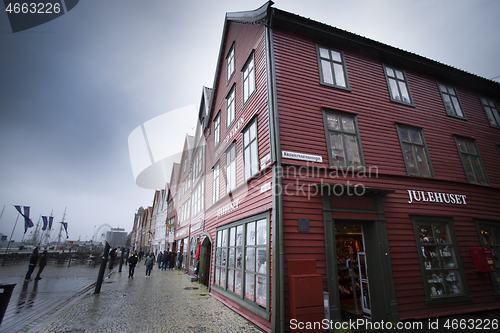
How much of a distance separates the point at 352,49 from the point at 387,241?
25.2ft

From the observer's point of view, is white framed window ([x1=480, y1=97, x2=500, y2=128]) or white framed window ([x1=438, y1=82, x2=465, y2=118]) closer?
white framed window ([x1=438, y1=82, x2=465, y2=118])

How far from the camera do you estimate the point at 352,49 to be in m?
10.0

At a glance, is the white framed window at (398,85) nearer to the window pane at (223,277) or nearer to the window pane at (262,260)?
the window pane at (262,260)

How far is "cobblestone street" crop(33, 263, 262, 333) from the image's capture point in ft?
20.7

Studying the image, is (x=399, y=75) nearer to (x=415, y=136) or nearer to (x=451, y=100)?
(x=415, y=136)

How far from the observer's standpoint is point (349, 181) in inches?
305

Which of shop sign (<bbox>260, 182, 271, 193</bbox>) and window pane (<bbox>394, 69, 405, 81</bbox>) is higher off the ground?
window pane (<bbox>394, 69, 405, 81</bbox>)

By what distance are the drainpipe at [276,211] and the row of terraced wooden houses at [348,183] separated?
0.12 feet

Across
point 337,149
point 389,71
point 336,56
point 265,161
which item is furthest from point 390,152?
point 265,161

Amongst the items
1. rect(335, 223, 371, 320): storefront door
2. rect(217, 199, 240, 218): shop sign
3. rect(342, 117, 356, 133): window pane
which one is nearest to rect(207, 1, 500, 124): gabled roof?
rect(342, 117, 356, 133): window pane

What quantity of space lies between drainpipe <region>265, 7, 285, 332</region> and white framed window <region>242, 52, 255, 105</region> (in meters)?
1.46

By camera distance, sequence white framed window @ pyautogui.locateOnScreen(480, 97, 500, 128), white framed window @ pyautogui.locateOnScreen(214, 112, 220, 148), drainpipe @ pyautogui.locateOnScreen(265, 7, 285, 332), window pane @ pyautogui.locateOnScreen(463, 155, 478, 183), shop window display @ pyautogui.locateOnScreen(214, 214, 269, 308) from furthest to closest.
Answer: white framed window @ pyautogui.locateOnScreen(214, 112, 220, 148) → white framed window @ pyautogui.locateOnScreen(480, 97, 500, 128) → window pane @ pyautogui.locateOnScreen(463, 155, 478, 183) → shop window display @ pyautogui.locateOnScreen(214, 214, 269, 308) → drainpipe @ pyautogui.locateOnScreen(265, 7, 285, 332)

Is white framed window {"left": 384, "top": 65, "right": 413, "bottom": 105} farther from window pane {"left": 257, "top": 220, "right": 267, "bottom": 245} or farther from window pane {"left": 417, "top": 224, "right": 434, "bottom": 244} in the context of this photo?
window pane {"left": 257, "top": 220, "right": 267, "bottom": 245}

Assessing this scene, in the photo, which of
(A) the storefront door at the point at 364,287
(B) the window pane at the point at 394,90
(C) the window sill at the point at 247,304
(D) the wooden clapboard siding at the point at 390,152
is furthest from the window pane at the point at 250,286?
(B) the window pane at the point at 394,90
